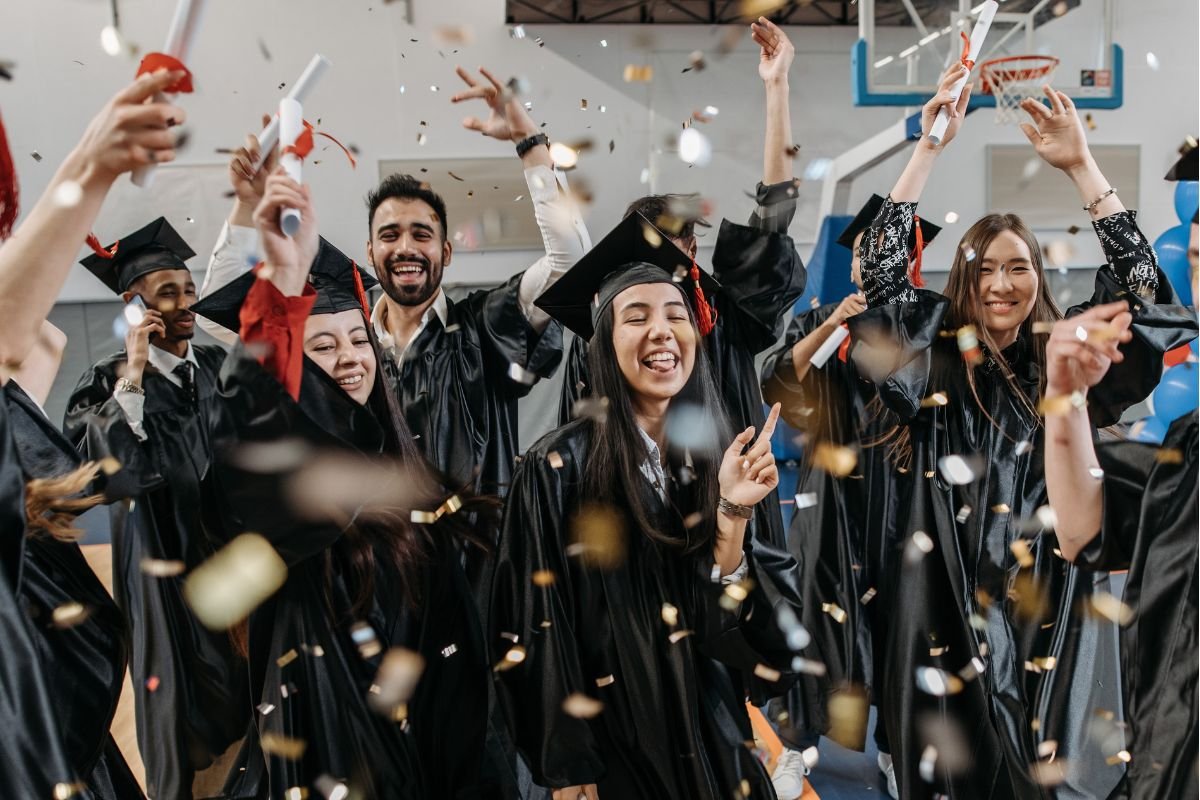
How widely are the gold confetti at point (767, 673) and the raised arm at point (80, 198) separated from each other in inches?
59.5

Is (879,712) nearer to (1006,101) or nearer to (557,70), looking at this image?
(1006,101)

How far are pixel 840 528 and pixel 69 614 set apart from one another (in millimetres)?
2327

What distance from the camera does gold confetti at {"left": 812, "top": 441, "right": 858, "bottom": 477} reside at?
10.2ft

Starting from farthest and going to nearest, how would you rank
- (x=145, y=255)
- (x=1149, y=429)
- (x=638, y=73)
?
(x=638, y=73) < (x=1149, y=429) < (x=145, y=255)

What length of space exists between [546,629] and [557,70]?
7956mm

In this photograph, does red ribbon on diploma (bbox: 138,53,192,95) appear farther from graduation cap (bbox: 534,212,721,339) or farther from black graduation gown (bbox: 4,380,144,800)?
graduation cap (bbox: 534,212,721,339)

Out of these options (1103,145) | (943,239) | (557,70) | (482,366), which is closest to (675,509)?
(482,366)

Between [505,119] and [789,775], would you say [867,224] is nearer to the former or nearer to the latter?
[505,119]

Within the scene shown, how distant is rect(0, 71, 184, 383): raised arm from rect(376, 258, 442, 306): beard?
1818 millimetres

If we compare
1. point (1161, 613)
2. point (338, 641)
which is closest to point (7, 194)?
point (338, 641)

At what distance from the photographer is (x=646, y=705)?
2.02m

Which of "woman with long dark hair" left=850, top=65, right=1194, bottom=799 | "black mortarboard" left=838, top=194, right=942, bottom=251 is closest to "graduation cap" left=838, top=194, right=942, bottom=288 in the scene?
"black mortarboard" left=838, top=194, right=942, bottom=251

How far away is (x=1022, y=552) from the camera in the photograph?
2.62 meters

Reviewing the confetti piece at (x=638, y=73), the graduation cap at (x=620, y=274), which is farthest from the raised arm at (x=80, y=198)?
the confetti piece at (x=638, y=73)
